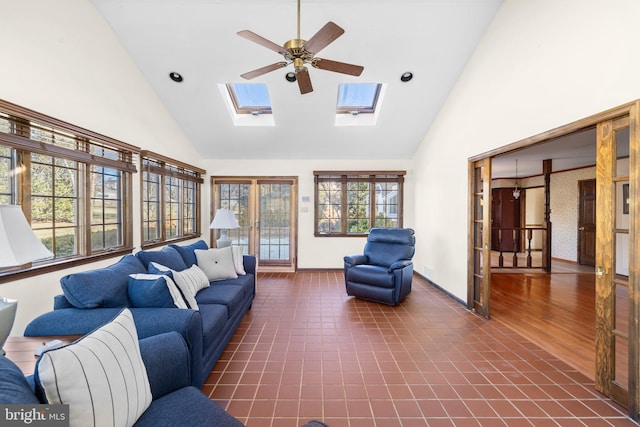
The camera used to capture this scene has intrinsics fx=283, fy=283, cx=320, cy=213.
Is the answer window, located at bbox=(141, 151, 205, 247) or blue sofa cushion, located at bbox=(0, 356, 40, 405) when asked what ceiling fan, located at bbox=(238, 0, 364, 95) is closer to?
blue sofa cushion, located at bbox=(0, 356, 40, 405)

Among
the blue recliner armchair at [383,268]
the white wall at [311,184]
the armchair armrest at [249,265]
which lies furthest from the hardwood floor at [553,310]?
the armchair armrest at [249,265]

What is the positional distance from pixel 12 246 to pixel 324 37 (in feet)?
7.50

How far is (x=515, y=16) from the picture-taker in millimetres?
2945

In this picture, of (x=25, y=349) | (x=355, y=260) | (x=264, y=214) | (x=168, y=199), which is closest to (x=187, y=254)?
(x=168, y=199)

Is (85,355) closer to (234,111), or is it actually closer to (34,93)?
(34,93)

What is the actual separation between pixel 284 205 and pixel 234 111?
2.06m

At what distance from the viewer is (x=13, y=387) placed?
0.88 meters

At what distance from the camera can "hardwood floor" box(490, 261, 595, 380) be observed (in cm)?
277

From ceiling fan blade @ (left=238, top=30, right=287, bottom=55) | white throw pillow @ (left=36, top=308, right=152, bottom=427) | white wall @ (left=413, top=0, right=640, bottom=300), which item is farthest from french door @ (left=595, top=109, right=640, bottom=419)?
white throw pillow @ (left=36, top=308, right=152, bottom=427)

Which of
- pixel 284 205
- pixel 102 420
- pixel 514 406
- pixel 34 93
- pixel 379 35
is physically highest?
pixel 379 35

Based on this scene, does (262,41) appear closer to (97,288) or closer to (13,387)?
(97,288)

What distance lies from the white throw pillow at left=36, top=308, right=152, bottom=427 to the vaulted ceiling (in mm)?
3457

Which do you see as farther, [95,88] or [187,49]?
[187,49]

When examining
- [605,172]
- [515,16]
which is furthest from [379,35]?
[605,172]
